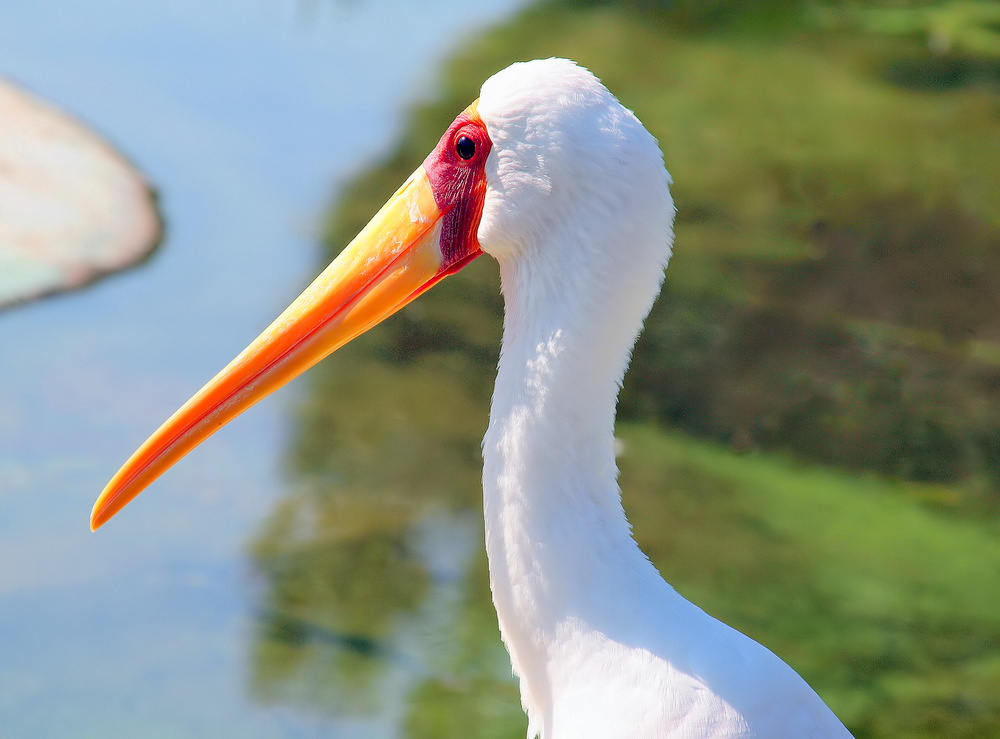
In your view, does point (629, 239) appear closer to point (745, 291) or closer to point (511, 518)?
point (511, 518)

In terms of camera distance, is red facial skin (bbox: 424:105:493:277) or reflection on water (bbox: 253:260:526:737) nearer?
red facial skin (bbox: 424:105:493:277)

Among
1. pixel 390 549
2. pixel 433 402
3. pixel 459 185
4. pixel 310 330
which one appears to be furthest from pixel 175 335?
pixel 459 185

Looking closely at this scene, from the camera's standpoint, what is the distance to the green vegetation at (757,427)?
340 cm

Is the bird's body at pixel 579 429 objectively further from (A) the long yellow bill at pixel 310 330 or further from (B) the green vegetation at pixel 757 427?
(B) the green vegetation at pixel 757 427

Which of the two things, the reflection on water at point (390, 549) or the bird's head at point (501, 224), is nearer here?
the bird's head at point (501, 224)

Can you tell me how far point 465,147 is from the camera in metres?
1.87

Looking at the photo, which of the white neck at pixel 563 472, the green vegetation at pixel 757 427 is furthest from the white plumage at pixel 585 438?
the green vegetation at pixel 757 427

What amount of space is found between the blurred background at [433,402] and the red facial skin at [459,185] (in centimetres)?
161

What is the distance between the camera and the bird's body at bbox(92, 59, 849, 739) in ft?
5.67

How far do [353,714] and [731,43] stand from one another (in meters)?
5.20

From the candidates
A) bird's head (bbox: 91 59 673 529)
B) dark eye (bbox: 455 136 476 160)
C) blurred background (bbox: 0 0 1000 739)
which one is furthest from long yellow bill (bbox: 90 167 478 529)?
blurred background (bbox: 0 0 1000 739)

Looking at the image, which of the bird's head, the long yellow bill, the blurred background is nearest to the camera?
the bird's head

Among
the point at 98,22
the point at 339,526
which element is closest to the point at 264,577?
the point at 339,526

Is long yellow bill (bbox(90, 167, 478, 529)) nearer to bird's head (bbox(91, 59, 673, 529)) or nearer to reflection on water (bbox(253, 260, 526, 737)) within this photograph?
bird's head (bbox(91, 59, 673, 529))
